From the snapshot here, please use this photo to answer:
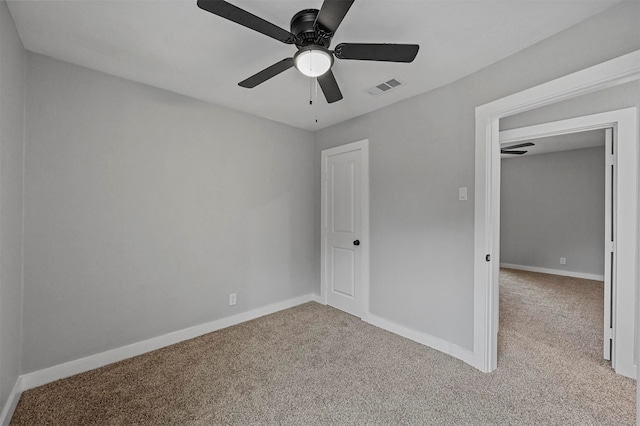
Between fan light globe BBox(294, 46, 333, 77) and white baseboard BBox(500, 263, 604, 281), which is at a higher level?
fan light globe BBox(294, 46, 333, 77)

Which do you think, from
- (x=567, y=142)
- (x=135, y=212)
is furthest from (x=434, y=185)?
(x=567, y=142)

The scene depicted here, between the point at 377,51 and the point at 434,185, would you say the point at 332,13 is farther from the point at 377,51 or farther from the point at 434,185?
the point at 434,185

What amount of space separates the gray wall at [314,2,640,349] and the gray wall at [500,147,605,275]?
14.7 feet

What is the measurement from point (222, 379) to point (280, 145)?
2.60 metres

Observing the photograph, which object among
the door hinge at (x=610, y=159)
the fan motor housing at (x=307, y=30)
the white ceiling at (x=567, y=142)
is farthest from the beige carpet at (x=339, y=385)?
the white ceiling at (x=567, y=142)

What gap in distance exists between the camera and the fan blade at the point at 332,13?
121cm

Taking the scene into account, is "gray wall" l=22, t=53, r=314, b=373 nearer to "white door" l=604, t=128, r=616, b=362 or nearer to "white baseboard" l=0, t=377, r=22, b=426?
"white baseboard" l=0, t=377, r=22, b=426

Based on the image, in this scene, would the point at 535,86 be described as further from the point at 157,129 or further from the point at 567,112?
the point at 157,129

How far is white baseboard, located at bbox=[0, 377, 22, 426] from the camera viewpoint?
1.63 meters

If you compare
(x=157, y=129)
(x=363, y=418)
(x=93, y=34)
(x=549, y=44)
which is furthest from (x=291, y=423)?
(x=549, y=44)

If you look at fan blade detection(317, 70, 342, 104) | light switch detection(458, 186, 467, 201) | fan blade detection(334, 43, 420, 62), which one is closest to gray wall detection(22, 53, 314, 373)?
fan blade detection(317, 70, 342, 104)

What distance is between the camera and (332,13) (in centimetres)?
128

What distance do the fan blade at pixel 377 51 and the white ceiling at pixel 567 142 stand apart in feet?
12.5

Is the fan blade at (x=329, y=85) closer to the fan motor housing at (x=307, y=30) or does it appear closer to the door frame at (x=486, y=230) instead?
the fan motor housing at (x=307, y=30)
